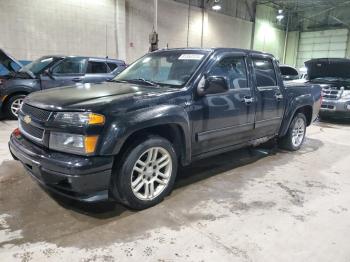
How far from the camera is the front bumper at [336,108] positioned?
7.79m

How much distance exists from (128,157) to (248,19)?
19.1m

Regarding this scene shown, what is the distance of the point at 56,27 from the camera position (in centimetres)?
1076

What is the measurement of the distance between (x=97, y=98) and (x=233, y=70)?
1.78 m

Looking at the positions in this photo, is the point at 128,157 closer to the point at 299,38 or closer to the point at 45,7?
the point at 45,7

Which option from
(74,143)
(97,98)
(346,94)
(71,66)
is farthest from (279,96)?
(71,66)

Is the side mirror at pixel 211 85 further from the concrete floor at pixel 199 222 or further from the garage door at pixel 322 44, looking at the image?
the garage door at pixel 322 44

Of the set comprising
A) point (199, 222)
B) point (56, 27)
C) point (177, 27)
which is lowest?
point (199, 222)

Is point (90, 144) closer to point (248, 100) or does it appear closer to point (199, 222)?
point (199, 222)

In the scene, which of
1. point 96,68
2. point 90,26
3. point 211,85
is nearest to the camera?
point 211,85

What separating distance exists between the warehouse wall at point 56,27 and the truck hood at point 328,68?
7803mm

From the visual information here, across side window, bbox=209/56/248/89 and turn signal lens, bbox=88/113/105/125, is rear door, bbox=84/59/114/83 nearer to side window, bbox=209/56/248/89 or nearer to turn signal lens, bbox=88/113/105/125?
side window, bbox=209/56/248/89

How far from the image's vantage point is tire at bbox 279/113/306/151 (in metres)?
4.91

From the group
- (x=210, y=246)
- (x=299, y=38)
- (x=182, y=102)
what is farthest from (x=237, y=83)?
(x=299, y=38)

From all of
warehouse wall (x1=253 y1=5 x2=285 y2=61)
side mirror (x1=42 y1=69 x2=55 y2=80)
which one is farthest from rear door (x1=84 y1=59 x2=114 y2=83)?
warehouse wall (x1=253 y1=5 x2=285 y2=61)
